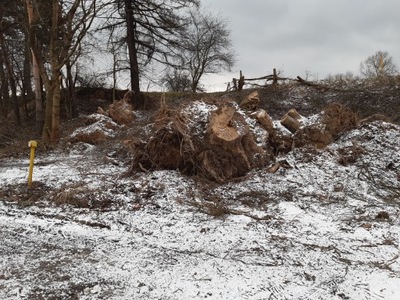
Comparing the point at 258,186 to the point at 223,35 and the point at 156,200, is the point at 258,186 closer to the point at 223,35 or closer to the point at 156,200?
the point at 156,200

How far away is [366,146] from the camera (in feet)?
26.1

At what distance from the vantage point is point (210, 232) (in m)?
4.88

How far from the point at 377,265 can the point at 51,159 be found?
7.90 m

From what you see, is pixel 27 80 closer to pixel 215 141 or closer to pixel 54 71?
pixel 54 71

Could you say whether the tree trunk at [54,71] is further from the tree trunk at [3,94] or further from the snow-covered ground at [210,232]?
the tree trunk at [3,94]

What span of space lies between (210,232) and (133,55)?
15.3m

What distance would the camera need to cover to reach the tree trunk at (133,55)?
18.0 metres

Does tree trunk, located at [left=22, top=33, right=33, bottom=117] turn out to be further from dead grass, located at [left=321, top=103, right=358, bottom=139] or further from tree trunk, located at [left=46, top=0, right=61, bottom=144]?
dead grass, located at [left=321, top=103, right=358, bottom=139]

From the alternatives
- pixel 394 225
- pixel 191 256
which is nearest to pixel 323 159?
pixel 394 225

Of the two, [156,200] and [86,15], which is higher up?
[86,15]

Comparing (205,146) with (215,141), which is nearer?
(215,141)

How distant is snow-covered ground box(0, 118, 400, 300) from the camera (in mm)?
3645

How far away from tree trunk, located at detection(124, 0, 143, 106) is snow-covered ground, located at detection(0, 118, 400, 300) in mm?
10900

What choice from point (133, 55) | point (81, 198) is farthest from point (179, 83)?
point (81, 198)
